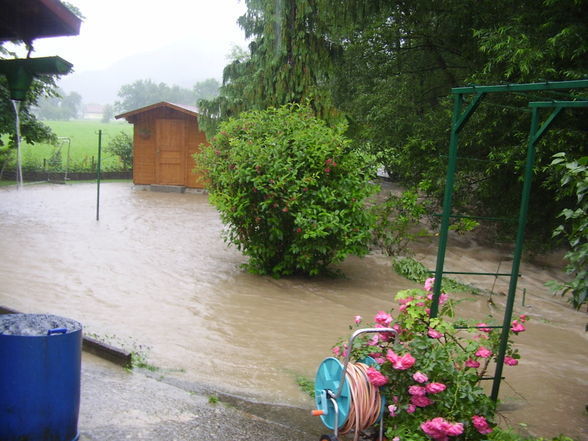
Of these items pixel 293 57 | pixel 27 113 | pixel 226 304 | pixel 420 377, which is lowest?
pixel 226 304

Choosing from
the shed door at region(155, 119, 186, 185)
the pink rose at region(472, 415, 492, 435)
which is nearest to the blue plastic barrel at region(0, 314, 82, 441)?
the pink rose at region(472, 415, 492, 435)

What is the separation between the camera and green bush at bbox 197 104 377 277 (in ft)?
32.3

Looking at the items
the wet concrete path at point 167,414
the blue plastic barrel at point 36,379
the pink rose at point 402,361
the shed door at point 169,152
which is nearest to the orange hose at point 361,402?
the pink rose at point 402,361

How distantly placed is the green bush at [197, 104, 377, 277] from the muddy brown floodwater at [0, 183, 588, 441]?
71cm

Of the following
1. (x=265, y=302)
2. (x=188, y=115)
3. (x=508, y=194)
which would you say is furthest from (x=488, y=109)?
(x=188, y=115)

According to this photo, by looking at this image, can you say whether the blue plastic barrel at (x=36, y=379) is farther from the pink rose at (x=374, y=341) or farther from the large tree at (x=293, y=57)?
the large tree at (x=293, y=57)

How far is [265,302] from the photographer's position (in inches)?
371

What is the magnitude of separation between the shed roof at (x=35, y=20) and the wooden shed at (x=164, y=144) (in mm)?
19222

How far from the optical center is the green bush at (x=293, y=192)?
984 centimetres

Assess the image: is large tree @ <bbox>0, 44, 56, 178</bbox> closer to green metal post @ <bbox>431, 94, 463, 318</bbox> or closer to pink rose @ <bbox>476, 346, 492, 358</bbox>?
green metal post @ <bbox>431, 94, 463, 318</bbox>

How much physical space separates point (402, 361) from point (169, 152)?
2187cm

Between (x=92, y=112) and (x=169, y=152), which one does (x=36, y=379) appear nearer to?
(x=169, y=152)

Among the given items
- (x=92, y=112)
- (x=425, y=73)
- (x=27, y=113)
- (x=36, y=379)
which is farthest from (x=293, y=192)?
(x=92, y=112)

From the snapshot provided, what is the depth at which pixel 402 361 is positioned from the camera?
4.08 metres
